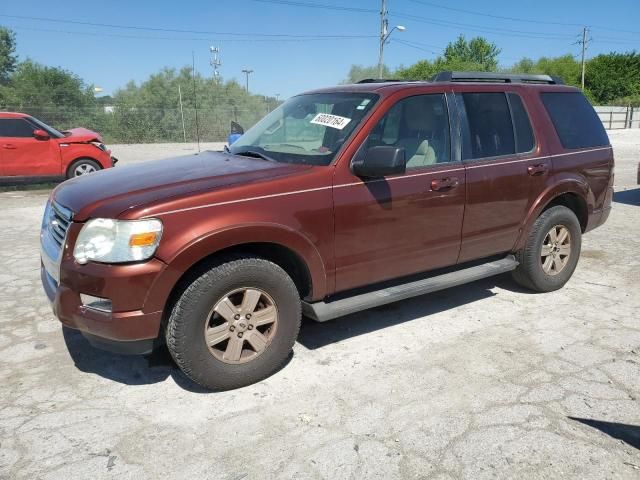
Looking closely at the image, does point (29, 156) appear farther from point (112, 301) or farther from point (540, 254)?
point (540, 254)

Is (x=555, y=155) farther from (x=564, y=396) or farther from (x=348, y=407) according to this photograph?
(x=348, y=407)

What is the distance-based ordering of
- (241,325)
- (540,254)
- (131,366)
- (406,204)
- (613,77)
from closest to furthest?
(241,325) < (131,366) < (406,204) < (540,254) < (613,77)

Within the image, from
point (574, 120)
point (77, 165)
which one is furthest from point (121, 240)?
point (77, 165)

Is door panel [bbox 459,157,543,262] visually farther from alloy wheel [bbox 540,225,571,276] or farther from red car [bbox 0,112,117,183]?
red car [bbox 0,112,117,183]

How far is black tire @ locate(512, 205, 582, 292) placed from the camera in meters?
4.68

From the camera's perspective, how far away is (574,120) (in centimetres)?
498

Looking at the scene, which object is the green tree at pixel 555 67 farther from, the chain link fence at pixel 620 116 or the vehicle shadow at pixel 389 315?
the vehicle shadow at pixel 389 315

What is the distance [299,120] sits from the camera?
420cm

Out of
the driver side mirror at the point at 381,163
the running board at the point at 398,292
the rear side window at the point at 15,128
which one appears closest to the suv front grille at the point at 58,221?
the running board at the point at 398,292

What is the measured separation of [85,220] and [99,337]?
65cm

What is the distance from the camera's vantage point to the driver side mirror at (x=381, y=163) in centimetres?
334

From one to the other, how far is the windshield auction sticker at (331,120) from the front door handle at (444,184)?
30.2 inches

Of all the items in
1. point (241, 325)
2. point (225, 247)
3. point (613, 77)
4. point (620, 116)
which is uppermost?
point (613, 77)

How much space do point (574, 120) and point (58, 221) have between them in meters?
4.44
